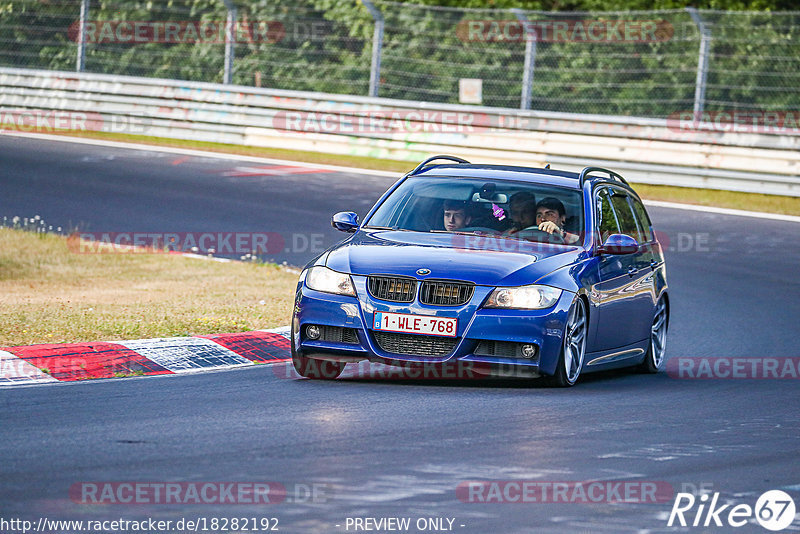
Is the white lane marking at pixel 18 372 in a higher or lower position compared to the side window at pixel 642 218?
lower

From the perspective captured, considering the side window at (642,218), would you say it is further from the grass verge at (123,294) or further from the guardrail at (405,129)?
the guardrail at (405,129)

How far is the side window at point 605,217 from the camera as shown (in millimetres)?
10477

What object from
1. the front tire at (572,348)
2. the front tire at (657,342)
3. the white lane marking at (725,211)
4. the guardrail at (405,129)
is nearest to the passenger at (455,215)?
the front tire at (572,348)

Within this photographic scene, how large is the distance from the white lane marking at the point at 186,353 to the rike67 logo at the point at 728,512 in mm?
4428

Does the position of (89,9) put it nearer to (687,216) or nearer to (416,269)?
(687,216)

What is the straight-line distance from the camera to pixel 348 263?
30.0 feet

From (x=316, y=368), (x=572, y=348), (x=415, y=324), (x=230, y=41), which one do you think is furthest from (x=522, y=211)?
(x=230, y=41)

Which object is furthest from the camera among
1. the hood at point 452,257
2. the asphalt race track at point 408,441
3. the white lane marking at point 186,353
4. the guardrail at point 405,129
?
the guardrail at point 405,129

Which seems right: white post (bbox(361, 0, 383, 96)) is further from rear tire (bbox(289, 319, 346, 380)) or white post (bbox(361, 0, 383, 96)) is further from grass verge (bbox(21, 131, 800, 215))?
rear tire (bbox(289, 319, 346, 380))

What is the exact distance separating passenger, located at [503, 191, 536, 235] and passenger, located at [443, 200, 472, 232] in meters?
0.31

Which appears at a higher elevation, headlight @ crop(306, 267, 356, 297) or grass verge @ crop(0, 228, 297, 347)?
headlight @ crop(306, 267, 356, 297)

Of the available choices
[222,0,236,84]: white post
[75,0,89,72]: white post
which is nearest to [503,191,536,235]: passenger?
[222,0,236,84]: white post

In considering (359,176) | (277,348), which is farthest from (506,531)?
(359,176)

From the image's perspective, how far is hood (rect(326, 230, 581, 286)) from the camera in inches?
352
